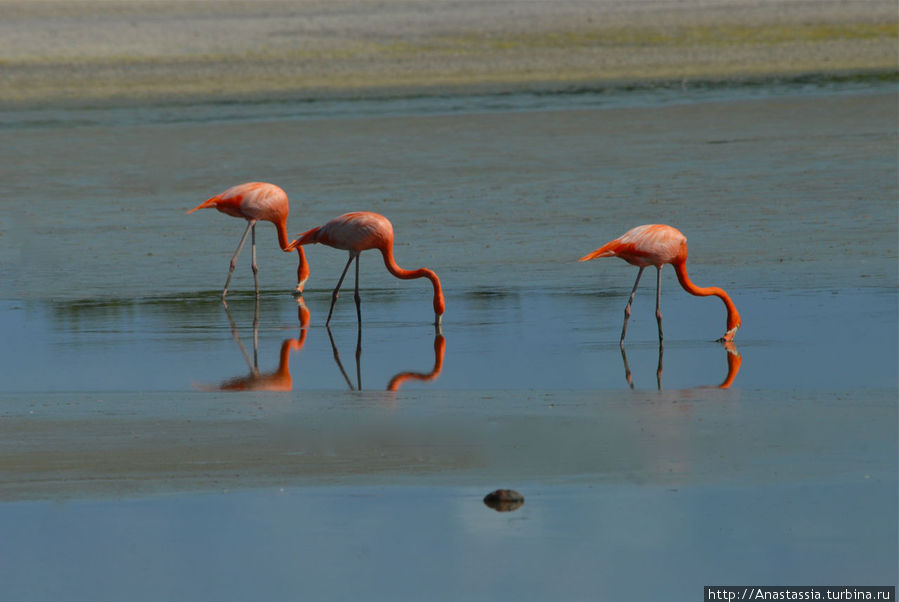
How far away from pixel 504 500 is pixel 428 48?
2925cm

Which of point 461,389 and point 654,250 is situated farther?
A: point 654,250

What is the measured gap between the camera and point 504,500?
236 inches

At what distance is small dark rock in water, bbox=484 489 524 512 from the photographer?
234 inches

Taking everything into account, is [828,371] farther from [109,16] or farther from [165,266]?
[109,16]

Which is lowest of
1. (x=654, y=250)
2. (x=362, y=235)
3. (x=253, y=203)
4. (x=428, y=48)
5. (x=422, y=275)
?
(x=422, y=275)

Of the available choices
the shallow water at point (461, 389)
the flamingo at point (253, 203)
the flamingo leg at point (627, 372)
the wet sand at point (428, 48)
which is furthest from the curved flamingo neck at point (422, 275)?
the wet sand at point (428, 48)

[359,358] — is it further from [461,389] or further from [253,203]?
[253,203]

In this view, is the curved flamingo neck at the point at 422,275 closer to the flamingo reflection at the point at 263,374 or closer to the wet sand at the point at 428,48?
the flamingo reflection at the point at 263,374

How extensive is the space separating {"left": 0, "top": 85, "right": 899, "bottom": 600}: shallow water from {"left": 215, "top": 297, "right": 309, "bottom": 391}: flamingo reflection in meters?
0.04

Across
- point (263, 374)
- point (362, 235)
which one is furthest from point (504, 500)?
point (362, 235)

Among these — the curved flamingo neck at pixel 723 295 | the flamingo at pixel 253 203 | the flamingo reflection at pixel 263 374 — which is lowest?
the flamingo reflection at pixel 263 374

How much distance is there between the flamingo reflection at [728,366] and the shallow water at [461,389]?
48 mm

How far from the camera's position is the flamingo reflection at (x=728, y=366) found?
27.4 ft

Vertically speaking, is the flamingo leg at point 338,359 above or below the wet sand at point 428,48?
below
